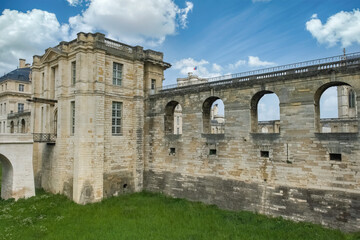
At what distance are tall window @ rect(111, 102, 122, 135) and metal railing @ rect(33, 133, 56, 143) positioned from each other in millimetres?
4801

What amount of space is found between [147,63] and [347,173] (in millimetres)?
15630

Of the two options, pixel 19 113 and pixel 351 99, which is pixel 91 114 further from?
pixel 351 99

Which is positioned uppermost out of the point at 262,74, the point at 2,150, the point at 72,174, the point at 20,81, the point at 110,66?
the point at 20,81

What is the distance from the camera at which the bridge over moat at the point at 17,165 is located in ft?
54.1

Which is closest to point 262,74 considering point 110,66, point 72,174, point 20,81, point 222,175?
point 222,175

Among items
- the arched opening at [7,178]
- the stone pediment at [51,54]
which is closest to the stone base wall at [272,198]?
the arched opening at [7,178]

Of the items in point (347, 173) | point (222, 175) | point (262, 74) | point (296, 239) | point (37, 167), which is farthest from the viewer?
point (37, 167)

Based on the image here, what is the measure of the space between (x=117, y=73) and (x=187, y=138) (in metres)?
7.22

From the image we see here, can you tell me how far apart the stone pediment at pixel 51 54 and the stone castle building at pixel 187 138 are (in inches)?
3.5

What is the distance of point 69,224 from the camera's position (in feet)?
42.1

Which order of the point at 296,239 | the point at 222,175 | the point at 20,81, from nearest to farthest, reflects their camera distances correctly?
the point at 296,239 < the point at 222,175 < the point at 20,81

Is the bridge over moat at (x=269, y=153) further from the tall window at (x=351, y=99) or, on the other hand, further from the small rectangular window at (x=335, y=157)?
the tall window at (x=351, y=99)

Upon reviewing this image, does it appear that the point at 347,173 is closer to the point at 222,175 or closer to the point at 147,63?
the point at 222,175

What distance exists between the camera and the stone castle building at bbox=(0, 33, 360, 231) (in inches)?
484
